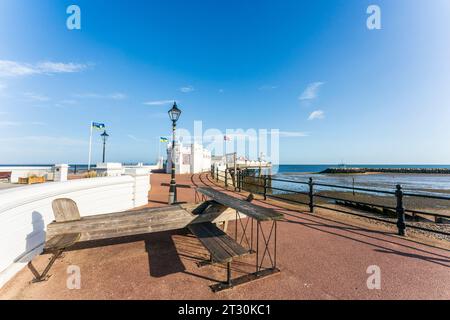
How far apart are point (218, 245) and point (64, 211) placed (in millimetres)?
2517

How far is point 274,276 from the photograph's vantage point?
2.73 meters

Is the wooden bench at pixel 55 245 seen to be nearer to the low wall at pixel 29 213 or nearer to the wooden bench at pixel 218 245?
the low wall at pixel 29 213

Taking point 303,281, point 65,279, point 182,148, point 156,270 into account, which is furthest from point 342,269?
point 182,148

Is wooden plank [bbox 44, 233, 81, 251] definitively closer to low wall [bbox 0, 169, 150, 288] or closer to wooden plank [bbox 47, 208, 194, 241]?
wooden plank [bbox 47, 208, 194, 241]

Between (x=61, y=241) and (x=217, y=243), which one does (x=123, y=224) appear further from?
(x=217, y=243)

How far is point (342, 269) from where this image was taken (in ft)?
9.62

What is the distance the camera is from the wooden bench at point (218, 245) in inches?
92.0

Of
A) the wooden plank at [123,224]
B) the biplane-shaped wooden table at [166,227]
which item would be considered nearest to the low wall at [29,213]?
the biplane-shaped wooden table at [166,227]

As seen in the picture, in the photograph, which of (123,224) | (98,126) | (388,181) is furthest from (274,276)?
(388,181)

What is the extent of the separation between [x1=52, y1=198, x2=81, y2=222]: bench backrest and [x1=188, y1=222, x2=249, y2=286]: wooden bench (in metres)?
1.91
